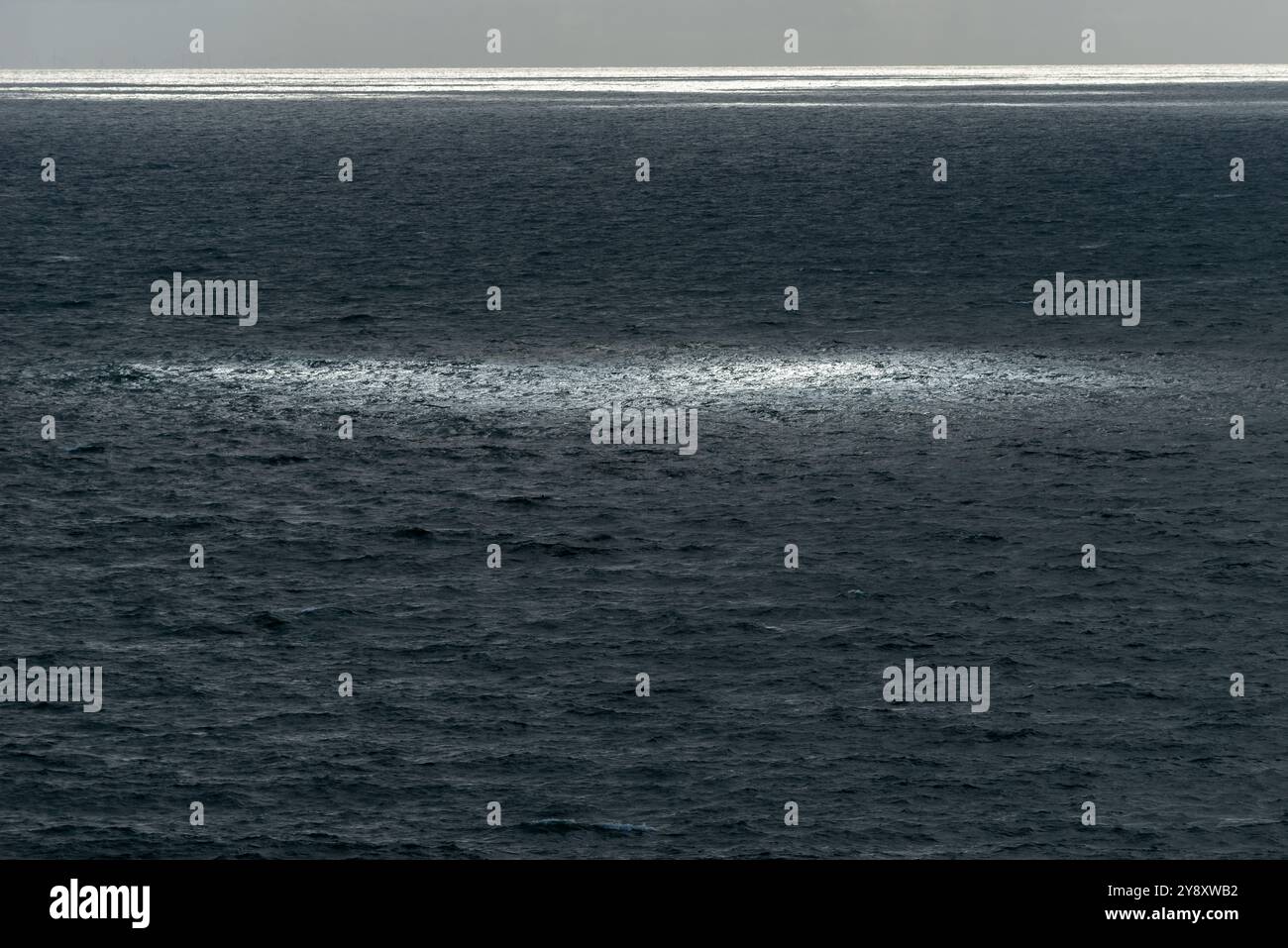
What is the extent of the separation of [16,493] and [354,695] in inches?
804

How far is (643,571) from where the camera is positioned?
46.5 m

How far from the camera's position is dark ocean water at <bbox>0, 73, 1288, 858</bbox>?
3356 cm

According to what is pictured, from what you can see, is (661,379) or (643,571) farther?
(661,379)

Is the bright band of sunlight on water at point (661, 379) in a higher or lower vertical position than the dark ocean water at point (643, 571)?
higher

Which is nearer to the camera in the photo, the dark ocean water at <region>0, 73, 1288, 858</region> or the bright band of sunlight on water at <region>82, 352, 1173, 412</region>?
the dark ocean water at <region>0, 73, 1288, 858</region>

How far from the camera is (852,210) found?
463ft

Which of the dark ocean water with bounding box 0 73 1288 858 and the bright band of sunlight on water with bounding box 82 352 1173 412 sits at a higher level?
the bright band of sunlight on water with bounding box 82 352 1173 412

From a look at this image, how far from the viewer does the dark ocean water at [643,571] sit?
33.6 metres

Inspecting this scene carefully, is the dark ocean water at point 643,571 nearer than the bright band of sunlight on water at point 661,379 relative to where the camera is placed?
Yes

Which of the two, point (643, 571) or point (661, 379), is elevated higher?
point (661, 379)

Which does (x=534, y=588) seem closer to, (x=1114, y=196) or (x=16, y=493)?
(x=16, y=493)
